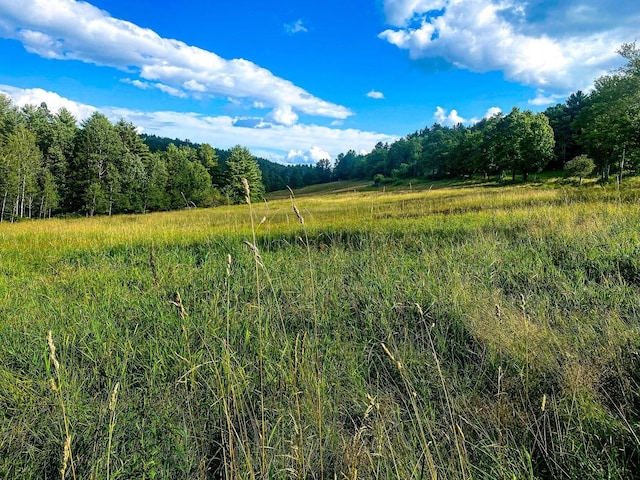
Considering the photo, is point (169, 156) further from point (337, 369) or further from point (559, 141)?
point (559, 141)

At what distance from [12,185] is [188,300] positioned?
46.7 meters

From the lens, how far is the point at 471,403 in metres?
2.21

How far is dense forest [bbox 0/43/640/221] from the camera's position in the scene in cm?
3356

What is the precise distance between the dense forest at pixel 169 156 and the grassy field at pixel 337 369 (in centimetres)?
2847

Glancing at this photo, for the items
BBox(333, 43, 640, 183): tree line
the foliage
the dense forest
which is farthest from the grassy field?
the foliage

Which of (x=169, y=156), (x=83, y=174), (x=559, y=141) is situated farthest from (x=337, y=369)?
(x=559, y=141)

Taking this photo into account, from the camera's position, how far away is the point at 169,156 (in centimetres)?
5966

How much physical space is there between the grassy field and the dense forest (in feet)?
93.4

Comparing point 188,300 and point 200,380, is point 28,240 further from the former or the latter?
point 200,380

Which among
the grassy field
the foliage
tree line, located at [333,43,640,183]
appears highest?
tree line, located at [333,43,640,183]

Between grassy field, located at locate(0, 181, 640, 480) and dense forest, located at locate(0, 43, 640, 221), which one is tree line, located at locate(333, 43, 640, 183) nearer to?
dense forest, located at locate(0, 43, 640, 221)

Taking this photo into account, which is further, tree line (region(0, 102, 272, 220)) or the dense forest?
tree line (region(0, 102, 272, 220))

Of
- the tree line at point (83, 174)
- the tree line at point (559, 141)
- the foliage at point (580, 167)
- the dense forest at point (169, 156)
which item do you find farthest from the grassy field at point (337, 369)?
the tree line at point (83, 174)

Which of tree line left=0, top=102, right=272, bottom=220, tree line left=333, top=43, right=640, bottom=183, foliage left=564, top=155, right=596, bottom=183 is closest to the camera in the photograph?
tree line left=333, top=43, right=640, bottom=183
